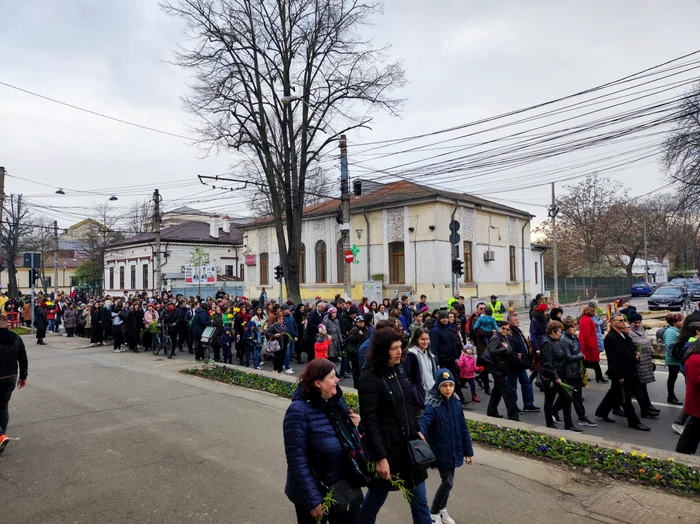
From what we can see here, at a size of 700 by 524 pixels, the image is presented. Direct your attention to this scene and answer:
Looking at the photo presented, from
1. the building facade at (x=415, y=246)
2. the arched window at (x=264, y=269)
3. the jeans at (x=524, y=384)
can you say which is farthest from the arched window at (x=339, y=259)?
the jeans at (x=524, y=384)

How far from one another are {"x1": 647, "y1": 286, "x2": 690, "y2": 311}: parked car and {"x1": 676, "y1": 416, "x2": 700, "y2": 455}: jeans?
28071mm

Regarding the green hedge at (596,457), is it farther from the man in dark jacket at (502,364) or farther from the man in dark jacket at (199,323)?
the man in dark jacket at (199,323)

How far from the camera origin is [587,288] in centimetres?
4447

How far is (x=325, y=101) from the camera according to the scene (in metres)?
25.3

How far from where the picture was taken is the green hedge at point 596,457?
5102mm

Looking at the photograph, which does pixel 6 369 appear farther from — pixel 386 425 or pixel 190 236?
pixel 190 236

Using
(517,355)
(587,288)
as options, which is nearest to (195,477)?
(517,355)

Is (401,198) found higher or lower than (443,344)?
higher

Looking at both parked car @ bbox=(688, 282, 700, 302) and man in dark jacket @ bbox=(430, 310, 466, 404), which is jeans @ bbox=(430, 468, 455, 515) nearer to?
man in dark jacket @ bbox=(430, 310, 466, 404)

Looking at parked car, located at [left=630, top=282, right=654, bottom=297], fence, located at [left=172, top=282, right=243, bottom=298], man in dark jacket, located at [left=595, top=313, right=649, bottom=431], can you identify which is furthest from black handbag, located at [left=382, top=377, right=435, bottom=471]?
parked car, located at [left=630, top=282, right=654, bottom=297]

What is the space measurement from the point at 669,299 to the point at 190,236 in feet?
128

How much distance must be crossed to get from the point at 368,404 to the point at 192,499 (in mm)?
2523

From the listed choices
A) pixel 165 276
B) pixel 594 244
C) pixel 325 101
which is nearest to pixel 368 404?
pixel 325 101

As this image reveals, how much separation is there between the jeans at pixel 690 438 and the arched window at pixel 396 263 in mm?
22865
